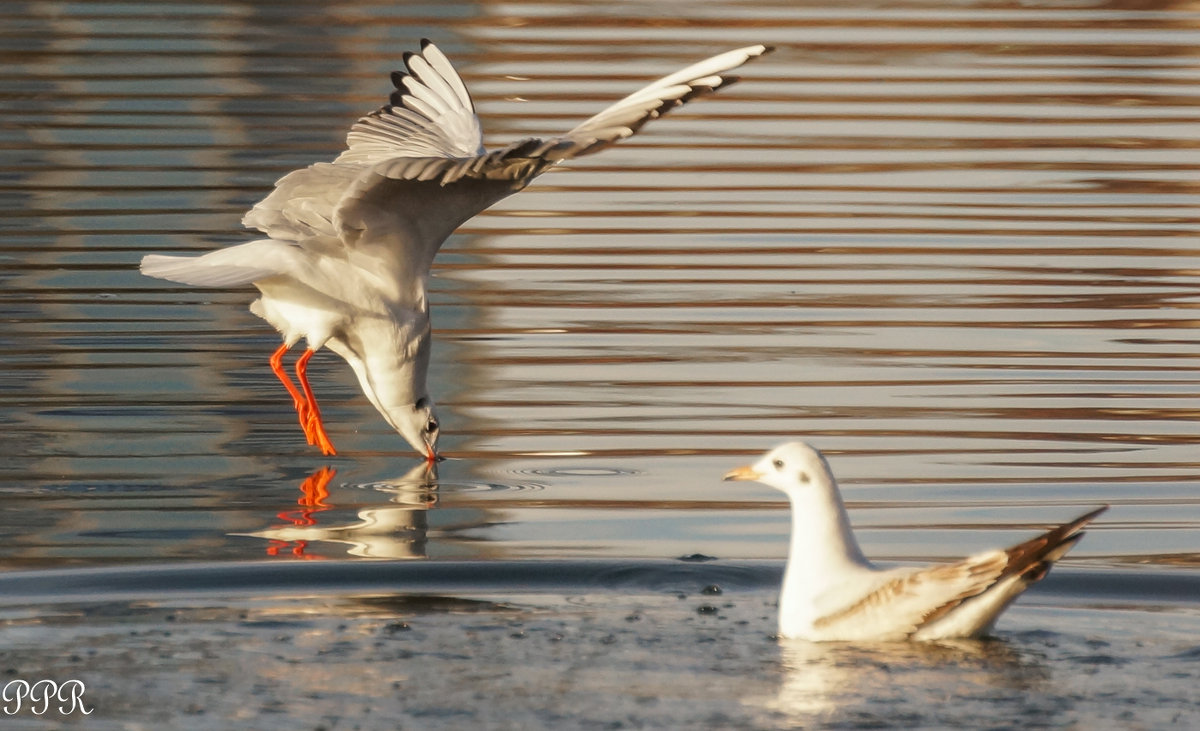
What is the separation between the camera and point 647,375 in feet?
37.0

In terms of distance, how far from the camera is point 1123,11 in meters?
25.2

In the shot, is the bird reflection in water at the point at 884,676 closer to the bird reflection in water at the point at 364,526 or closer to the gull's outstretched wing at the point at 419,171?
the bird reflection in water at the point at 364,526

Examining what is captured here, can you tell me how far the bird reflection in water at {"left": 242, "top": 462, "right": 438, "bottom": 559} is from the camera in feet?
27.5

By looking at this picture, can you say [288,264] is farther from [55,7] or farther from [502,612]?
[55,7]

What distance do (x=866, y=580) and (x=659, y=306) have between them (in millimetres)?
5844

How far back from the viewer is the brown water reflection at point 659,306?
9.10m

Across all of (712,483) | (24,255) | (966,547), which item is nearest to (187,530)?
(712,483)

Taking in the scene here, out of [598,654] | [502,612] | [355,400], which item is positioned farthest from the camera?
[355,400]

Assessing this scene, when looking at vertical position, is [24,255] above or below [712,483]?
above

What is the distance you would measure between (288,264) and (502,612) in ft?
9.33

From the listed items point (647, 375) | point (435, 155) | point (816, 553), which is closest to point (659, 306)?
point (647, 375)

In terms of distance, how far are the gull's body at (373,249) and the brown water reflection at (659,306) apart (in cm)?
37

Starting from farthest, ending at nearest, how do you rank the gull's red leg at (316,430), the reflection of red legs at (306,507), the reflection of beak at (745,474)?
the gull's red leg at (316,430) < the reflection of red legs at (306,507) < the reflection of beak at (745,474)

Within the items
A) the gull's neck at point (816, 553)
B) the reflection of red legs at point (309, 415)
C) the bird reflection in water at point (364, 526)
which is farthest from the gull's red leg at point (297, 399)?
the gull's neck at point (816, 553)
